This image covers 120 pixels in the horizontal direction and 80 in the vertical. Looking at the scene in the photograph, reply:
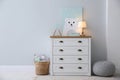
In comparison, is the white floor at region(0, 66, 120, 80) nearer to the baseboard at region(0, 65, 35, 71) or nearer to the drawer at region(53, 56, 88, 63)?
the baseboard at region(0, 65, 35, 71)

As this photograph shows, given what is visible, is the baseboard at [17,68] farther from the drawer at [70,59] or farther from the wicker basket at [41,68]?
the drawer at [70,59]

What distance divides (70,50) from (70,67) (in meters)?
0.34

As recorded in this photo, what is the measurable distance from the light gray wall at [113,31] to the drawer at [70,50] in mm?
648

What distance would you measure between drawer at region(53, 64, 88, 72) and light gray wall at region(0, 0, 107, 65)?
1.67 ft

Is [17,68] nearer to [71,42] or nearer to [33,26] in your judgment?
[33,26]

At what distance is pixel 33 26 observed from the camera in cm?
523

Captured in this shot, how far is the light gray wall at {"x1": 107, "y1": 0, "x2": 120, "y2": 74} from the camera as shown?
5035mm

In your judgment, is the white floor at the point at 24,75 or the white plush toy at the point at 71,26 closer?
the white floor at the point at 24,75

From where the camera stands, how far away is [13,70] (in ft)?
17.2

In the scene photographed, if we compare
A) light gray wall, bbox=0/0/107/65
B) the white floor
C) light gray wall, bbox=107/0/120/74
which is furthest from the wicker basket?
light gray wall, bbox=107/0/120/74

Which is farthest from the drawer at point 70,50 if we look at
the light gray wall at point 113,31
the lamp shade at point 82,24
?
the light gray wall at point 113,31

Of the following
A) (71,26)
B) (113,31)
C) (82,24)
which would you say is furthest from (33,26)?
(113,31)

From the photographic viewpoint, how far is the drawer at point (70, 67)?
477 centimetres

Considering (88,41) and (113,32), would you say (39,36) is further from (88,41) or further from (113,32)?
(113,32)
